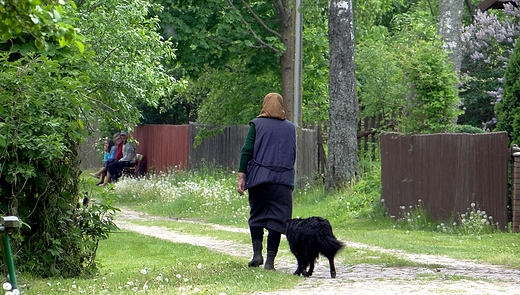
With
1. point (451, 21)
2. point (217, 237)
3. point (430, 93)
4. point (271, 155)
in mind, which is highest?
point (451, 21)

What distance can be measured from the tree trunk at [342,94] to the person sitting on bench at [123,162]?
12.3 m

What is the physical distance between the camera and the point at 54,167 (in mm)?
10508

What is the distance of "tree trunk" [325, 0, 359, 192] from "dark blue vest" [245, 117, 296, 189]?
33.8ft

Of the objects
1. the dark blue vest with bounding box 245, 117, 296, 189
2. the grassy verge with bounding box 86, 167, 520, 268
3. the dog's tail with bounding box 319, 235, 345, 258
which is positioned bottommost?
the grassy verge with bounding box 86, 167, 520, 268

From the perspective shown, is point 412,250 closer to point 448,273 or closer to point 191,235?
point 448,273

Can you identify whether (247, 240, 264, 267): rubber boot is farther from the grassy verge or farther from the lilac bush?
the lilac bush

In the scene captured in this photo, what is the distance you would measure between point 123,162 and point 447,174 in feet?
58.9

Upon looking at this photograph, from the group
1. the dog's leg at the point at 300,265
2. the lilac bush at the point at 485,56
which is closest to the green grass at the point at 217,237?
the dog's leg at the point at 300,265

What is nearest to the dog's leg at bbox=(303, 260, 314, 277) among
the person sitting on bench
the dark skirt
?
the dark skirt

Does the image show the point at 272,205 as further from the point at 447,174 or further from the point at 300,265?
the point at 447,174

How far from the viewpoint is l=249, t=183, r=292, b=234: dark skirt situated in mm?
11094

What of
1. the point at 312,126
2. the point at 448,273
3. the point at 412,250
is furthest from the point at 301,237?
the point at 312,126

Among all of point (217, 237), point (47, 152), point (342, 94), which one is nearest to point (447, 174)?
point (217, 237)

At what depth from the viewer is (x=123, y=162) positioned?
3334cm
